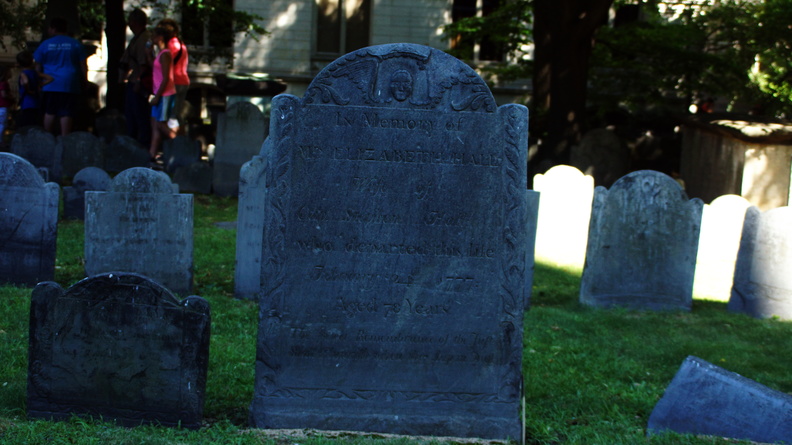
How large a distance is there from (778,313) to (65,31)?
12.0 meters

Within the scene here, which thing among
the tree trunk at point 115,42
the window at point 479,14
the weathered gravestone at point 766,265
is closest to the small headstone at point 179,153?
the tree trunk at point 115,42

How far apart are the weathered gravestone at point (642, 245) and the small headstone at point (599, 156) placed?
8292 mm

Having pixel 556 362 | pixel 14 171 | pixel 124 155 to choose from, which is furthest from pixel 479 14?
pixel 556 362

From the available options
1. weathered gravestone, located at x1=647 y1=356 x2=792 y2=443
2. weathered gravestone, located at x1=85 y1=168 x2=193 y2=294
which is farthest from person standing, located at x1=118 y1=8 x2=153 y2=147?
weathered gravestone, located at x1=647 y1=356 x2=792 y2=443

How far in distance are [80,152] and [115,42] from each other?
610 centimetres

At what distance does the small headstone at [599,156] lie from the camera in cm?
1611

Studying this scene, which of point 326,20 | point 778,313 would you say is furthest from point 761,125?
point 326,20

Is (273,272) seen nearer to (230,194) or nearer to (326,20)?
(230,194)

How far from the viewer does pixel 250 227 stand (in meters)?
7.66

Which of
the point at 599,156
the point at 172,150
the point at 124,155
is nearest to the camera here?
the point at 124,155

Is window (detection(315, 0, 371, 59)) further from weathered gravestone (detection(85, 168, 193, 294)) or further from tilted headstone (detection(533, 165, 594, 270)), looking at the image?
weathered gravestone (detection(85, 168, 193, 294))

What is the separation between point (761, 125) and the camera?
1352 cm

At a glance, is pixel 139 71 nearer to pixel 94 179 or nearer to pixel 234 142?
pixel 234 142

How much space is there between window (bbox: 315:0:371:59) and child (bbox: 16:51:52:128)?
15013 mm
